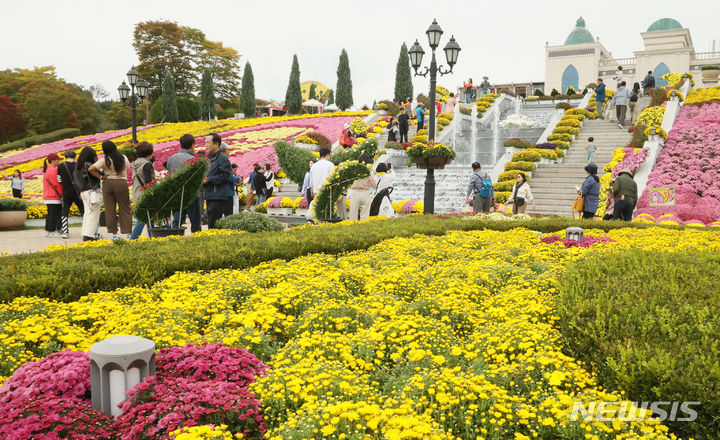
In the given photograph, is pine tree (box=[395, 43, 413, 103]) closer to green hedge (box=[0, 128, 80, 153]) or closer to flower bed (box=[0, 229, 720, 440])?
green hedge (box=[0, 128, 80, 153])

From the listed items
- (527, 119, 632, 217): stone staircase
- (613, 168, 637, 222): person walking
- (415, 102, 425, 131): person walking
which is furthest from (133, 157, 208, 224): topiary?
(415, 102, 425, 131): person walking

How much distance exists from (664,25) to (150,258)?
207ft

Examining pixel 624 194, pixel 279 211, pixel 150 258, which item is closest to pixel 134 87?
pixel 279 211

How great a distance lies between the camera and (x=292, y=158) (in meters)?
15.4

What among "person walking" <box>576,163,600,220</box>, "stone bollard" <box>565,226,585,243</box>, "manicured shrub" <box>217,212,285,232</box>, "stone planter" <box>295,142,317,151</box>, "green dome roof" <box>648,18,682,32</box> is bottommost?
"stone bollard" <box>565,226,585,243</box>

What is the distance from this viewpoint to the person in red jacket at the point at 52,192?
11.0 metres

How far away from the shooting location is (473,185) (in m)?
12.8

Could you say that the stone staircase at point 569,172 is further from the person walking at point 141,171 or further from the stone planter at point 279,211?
the person walking at point 141,171

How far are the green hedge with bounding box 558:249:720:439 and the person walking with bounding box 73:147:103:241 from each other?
8.91 metres

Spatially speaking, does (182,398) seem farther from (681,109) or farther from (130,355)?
(681,109)

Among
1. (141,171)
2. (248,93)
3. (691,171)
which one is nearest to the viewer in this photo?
(141,171)

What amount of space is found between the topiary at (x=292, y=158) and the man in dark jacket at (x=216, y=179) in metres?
5.87

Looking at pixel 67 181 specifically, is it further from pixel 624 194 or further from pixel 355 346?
pixel 624 194

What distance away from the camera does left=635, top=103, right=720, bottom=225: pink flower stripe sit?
14.9 metres
